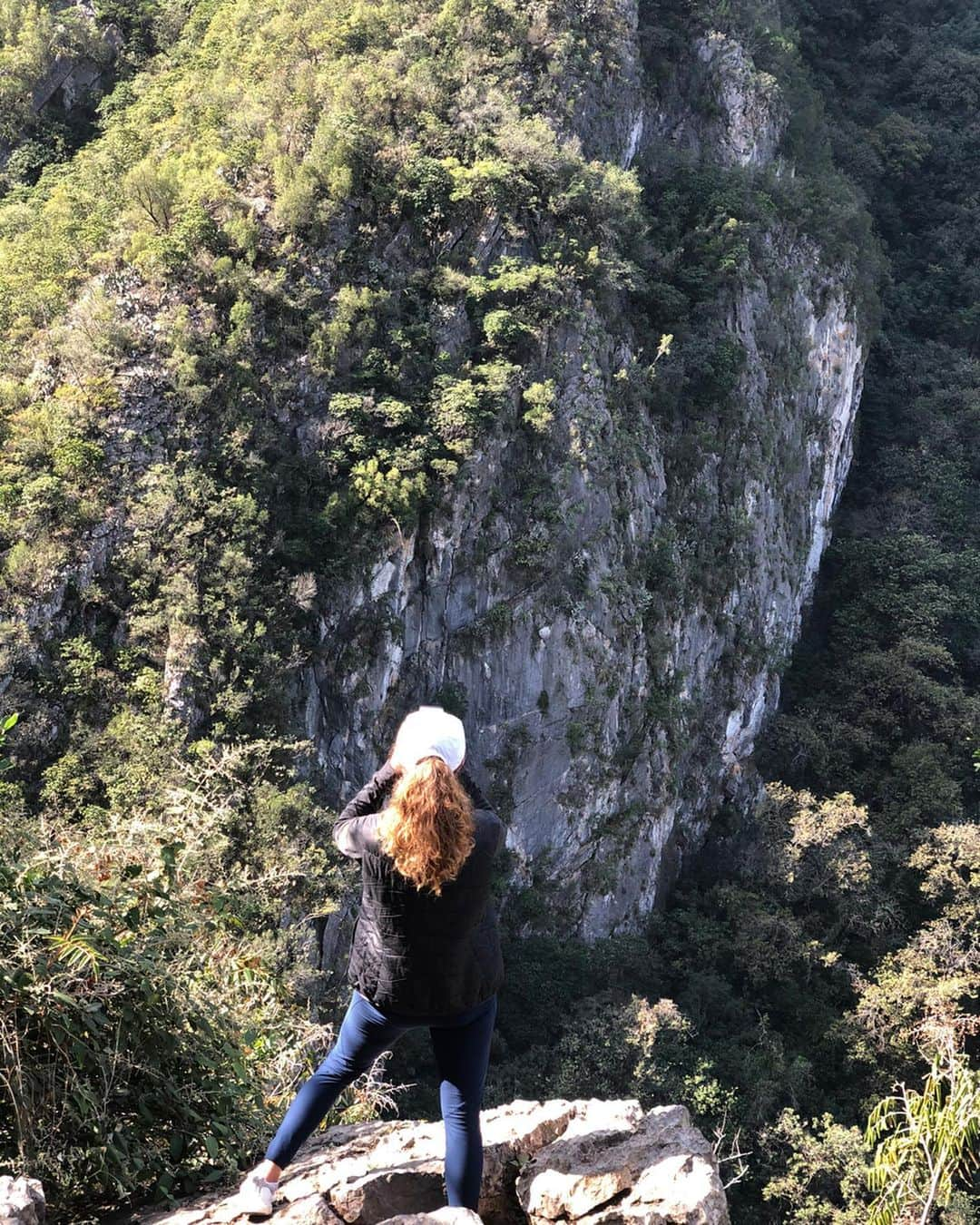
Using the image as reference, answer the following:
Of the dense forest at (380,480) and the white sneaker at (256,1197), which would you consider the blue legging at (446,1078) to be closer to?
the white sneaker at (256,1197)

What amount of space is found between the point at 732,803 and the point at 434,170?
17647mm

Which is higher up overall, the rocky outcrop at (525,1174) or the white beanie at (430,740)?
the white beanie at (430,740)

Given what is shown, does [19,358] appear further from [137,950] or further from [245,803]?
[137,950]

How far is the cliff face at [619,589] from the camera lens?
19.5m

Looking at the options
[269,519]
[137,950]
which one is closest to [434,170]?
[269,519]

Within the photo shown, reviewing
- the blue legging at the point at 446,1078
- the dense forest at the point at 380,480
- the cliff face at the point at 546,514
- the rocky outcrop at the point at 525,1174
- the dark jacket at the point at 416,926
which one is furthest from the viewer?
the cliff face at the point at 546,514

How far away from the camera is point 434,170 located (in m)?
20.1

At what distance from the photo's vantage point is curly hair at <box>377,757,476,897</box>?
117 inches

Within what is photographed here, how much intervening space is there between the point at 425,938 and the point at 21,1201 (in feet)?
4.72

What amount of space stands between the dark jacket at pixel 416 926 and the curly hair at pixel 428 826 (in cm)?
9

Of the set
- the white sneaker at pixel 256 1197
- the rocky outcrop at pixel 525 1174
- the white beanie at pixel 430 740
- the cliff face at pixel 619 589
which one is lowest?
the cliff face at pixel 619 589

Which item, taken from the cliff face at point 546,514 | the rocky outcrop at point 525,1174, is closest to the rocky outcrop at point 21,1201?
the rocky outcrop at point 525,1174

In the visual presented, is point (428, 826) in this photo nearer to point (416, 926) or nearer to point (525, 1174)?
point (416, 926)

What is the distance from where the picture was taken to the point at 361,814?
340cm
